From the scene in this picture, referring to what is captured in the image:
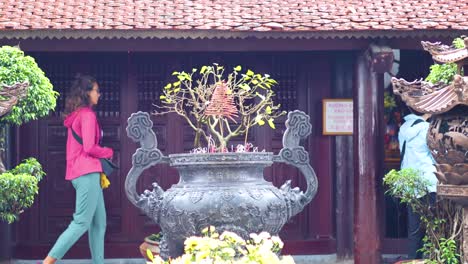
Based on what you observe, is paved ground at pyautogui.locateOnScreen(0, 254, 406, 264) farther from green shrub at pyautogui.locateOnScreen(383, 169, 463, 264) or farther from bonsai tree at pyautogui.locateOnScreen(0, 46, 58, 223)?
bonsai tree at pyautogui.locateOnScreen(0, 46, 58, 223)

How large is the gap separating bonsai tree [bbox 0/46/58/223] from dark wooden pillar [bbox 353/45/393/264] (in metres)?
3.54

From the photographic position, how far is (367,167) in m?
10.3

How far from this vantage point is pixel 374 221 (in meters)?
10.3

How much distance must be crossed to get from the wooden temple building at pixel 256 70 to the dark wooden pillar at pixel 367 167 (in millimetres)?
11

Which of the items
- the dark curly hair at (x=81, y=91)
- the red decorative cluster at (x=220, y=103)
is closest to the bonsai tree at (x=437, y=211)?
the red decorative cluster at (x=220, y=103)

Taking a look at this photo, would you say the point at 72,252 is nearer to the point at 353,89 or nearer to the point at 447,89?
the point at 353,89

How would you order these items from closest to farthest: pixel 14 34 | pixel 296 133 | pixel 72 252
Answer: pixel 296 133 → pixel 14 34 → pixel 72 252

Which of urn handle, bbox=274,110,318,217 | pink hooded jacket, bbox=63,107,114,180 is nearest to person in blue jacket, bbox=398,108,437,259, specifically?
urn handle, bbox=274,110,318,217

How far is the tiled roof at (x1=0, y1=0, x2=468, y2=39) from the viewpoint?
9703mm

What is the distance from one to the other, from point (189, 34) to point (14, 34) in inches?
68.0

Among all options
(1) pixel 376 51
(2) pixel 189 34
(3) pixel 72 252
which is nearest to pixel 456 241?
(1) pixel 376 51

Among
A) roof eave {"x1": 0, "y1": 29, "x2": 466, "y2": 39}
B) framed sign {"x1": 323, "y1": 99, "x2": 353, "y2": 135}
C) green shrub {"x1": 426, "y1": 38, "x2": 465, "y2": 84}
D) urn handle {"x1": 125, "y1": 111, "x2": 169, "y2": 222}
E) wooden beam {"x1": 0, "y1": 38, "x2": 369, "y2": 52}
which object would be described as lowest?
urn handle {"x1": 125, "y1": 111, "x2": 169, "y2": 222}

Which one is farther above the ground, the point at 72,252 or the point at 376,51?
the point at 376,51

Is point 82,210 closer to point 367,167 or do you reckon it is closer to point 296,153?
point 296,153
